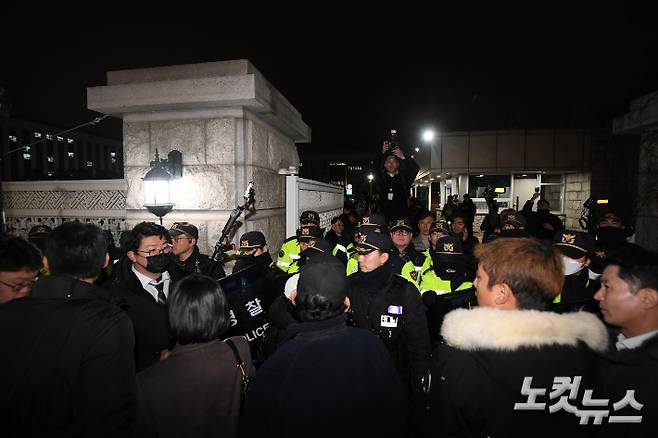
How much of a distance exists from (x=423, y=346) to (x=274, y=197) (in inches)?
182

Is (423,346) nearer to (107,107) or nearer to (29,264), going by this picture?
(29,264)

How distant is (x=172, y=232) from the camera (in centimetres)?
489

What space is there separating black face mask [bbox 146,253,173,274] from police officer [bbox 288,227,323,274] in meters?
2.08

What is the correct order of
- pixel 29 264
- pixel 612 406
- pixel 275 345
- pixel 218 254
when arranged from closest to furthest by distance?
pixel 612 406 < pixel 29 264 < pixel 275 345 < pixel 218 254

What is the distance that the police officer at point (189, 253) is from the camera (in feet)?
15.5

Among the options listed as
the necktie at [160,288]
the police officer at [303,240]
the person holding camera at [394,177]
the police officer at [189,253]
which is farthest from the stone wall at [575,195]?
the necktie at [160,288]

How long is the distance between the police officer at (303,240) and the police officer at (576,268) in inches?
122

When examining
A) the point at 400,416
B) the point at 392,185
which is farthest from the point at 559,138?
the point at 400,416

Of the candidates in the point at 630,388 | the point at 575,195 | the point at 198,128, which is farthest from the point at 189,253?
the point at 575,195

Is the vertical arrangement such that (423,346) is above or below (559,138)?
below

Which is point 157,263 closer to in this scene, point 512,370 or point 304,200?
point 512,370

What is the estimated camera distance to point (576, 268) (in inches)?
150

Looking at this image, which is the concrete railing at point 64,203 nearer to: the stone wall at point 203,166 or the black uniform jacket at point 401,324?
the stone wall at point 203,166

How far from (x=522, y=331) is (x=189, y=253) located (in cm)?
446
